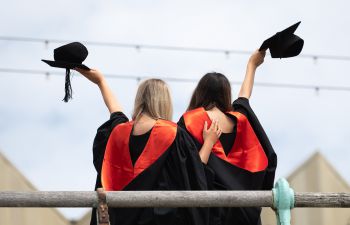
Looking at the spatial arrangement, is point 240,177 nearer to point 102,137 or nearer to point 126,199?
point 102,137

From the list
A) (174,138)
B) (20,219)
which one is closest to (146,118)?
(174,138)

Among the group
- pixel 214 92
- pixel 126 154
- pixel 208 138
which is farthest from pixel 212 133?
pixel 126 154

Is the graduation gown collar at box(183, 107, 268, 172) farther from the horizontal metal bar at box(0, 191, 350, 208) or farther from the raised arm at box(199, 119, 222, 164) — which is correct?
the horizontal metal bar at box(0, 191, 350, 208)

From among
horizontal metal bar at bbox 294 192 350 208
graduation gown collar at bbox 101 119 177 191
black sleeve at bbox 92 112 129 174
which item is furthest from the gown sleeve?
horizontal metal bar at bbox 294 192 350 208

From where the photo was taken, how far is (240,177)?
656 cm

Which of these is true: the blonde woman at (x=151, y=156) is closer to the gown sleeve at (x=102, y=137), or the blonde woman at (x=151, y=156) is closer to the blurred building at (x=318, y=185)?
the gown sleeve at (x=102, y=137)

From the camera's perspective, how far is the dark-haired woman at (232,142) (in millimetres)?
6477

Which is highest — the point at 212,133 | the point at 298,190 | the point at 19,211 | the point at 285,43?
the point at 285,43

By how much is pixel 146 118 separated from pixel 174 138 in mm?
213

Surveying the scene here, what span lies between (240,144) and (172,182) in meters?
0.56

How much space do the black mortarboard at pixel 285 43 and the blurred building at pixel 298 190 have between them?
4.00 m

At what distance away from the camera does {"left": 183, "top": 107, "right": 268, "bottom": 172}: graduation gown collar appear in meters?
6.57

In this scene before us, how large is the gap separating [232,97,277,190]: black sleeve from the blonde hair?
1.64 feet

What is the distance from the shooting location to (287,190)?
5723 mm
